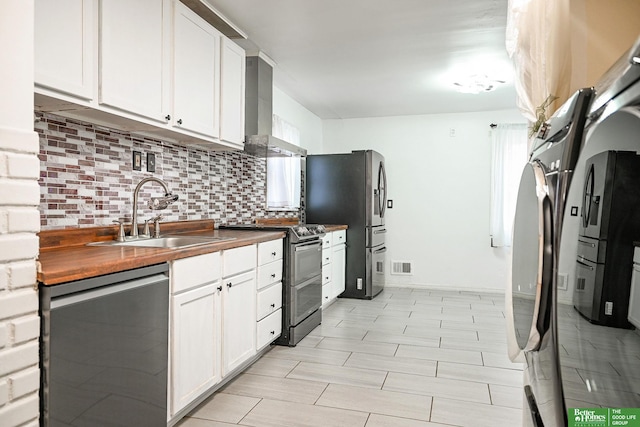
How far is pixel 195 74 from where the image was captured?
2729 mm

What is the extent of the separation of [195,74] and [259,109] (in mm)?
930

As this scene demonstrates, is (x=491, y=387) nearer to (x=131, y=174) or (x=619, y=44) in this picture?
(x=619, y=44)

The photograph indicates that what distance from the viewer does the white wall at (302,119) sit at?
16.0 ft

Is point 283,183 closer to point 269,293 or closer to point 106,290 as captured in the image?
point 269,293

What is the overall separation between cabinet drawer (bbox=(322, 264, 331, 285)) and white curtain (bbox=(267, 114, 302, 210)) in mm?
870

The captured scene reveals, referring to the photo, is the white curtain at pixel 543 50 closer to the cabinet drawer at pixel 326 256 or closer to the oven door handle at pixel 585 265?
the oven door handle at pixel 585 265

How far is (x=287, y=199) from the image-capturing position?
199 inches

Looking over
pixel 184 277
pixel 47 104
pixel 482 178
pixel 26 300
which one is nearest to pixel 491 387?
pixel 184 277

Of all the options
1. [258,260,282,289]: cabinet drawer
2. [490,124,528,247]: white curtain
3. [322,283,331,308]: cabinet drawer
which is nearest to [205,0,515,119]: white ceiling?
[490,124,528,247]: white curtain

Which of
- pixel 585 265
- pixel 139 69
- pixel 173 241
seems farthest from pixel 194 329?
pixel 585 265

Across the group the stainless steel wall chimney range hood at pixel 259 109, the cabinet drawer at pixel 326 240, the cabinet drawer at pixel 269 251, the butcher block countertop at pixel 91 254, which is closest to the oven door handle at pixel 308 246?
the cabinet drawer at pixel 269 251

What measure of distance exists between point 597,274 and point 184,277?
1.80m

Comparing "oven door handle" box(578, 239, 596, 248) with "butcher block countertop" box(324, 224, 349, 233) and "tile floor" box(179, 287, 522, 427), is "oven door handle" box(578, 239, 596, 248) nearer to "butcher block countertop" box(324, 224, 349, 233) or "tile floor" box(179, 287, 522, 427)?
"tile floor" box(179, 287, 522, 427)

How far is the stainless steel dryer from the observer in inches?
31.5
